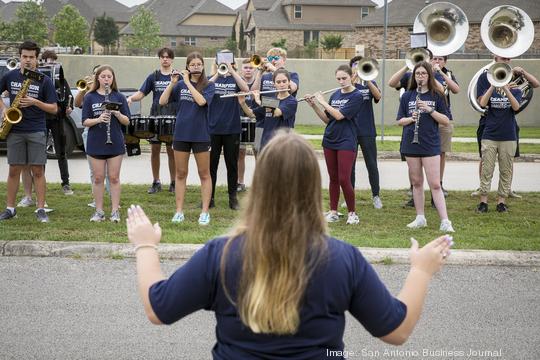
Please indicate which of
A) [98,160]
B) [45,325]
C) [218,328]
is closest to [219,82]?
[98,160]

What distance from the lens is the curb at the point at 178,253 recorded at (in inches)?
300

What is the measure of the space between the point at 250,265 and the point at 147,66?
80.9ft

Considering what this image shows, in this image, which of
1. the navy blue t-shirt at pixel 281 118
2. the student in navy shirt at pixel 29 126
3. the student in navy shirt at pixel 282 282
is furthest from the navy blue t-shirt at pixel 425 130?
the student in navy shirt at pixel 282 282

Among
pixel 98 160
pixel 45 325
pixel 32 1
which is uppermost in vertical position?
pixel 32 1

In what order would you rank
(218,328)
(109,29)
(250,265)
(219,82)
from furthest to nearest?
(109,29)
(219,82)
(218,328)
(250,265)

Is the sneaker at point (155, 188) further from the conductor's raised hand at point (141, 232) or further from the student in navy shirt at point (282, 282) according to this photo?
the student in navy shirt at point (282, 282)

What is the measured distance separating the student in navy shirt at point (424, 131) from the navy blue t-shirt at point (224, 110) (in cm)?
209

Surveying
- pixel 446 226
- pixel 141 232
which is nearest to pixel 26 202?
pixel 446 226

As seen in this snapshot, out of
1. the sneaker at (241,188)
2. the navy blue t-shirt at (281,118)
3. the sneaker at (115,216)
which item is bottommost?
the sneaker at (241,188)

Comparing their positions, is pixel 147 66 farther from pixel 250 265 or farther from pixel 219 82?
pixel 250 265

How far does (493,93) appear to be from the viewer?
10156 mm

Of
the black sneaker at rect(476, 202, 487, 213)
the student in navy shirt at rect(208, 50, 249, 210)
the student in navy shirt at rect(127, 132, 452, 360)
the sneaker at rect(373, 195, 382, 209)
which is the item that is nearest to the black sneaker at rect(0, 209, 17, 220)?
the student in navy shirt at rect(208, 50, 249, 210)

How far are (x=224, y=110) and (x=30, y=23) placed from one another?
65.0 metres

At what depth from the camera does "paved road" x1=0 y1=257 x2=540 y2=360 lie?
17.4 feet
